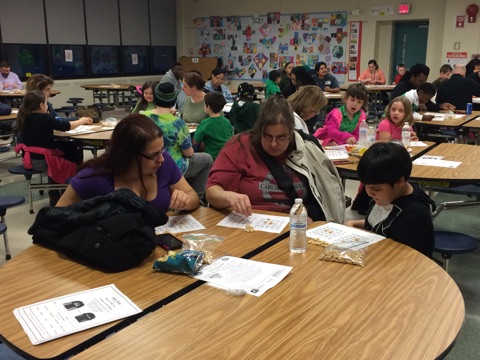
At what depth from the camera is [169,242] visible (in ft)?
6.46

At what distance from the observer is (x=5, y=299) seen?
4.99 ft

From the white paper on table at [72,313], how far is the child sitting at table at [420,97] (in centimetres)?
524

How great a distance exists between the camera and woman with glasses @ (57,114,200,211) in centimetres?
217

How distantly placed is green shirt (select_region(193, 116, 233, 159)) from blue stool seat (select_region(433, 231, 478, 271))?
2407 mm

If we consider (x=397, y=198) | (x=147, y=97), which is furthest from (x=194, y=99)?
(x=397, y=198)

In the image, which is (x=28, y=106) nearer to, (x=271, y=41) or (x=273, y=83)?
(x=273, y=83)

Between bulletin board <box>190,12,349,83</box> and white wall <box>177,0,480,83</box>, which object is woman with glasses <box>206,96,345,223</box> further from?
bulletin board <box>190,12,349,83</box>

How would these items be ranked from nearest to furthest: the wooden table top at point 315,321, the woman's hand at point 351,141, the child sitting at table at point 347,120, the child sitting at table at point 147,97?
the wooden table top at point 315,321 < the woman's hand at point 351,141 < the child sitting at table at point 347,120 < the child sitting at table at point 147,97

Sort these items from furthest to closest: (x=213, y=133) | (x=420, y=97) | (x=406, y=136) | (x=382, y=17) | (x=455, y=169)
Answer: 1. (x=382, y=17)
2. (x=420, y=97)
3. (x=213, y=133)
4. (x=406, y=136)
5. (x=455, y=169)

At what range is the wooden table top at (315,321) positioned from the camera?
1.25 metres

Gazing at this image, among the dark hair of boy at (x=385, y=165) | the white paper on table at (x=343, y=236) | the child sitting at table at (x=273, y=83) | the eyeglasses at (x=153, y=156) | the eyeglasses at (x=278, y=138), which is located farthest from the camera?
the child sitting at table at (x=273, y=83)

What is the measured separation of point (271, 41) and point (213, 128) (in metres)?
9.82

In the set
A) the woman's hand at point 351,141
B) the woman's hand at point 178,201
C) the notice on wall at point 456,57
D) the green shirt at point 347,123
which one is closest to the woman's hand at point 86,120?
the green shirt at point 347,123

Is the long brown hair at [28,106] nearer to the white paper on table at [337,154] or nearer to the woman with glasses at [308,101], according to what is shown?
the woman with glasses at [308,101]
